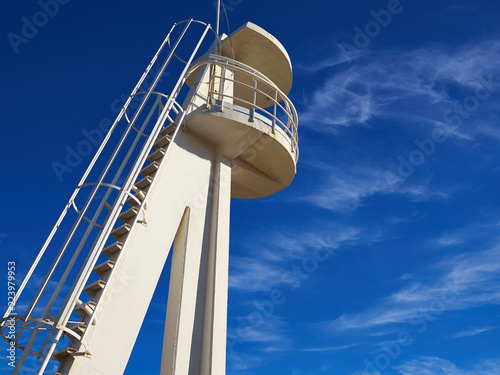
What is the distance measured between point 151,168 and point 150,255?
2079 mm

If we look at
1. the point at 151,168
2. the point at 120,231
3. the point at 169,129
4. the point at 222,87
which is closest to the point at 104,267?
the point at 120,231

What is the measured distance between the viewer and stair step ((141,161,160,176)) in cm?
1110

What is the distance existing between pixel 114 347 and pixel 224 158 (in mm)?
5538

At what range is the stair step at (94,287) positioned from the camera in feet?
28.6

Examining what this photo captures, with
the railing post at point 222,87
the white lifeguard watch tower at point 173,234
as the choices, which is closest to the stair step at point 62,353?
the white lifeguard watch tower at point 173,234

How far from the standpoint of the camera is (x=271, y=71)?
1616cm

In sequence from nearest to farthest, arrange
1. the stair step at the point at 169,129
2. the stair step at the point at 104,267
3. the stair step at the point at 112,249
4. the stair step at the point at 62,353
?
the stair step at the point at 62,353 < the stair step at the point at 104,267 < the stair step at the point at 112,249 < the stair step at the point at 169,129

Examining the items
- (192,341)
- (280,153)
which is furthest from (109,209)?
(280,153)

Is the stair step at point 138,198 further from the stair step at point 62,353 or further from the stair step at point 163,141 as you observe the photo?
the stair step at point 62,353

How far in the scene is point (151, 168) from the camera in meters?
11.1

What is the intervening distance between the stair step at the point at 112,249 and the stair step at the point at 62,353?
77.5 inches

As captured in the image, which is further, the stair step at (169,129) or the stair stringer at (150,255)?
the stair step at (169,129)

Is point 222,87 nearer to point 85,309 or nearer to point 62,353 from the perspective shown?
point 85,309

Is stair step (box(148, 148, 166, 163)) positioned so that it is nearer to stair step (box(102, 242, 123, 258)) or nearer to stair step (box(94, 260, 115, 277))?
stair step (box(102, 242, 123, 258))
